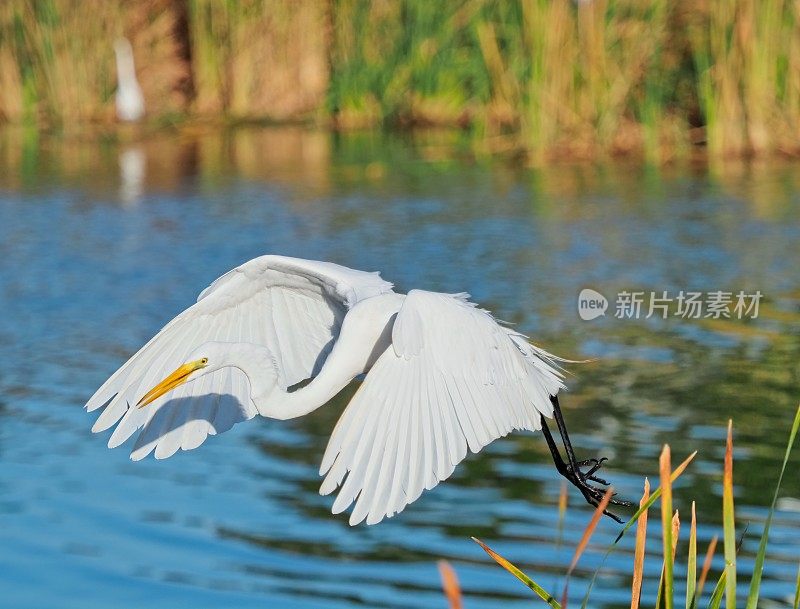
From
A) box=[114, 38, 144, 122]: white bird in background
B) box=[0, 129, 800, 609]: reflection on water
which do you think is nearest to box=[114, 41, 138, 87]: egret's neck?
box=[114, 38, 144, 122]: white bird in background

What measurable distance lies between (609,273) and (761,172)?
354 centimetres

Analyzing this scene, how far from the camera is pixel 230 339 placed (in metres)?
4.36

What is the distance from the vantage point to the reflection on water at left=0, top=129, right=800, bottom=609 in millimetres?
4949

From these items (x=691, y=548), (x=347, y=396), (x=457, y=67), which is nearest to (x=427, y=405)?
(x=691, y=548)

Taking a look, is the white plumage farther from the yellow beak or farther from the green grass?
the green grass

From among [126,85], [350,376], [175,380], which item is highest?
[175,380]

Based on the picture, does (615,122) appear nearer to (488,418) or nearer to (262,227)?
(262,227)

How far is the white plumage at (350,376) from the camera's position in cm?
323

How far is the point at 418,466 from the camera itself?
319 cm

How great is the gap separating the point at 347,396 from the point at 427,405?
349cm

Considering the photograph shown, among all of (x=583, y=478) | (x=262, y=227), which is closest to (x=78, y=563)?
(x=583, y=478)

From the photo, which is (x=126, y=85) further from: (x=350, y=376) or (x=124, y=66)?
(x=350, y=376)

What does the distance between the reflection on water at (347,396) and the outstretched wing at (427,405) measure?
114cm

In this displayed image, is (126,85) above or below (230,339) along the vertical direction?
below
